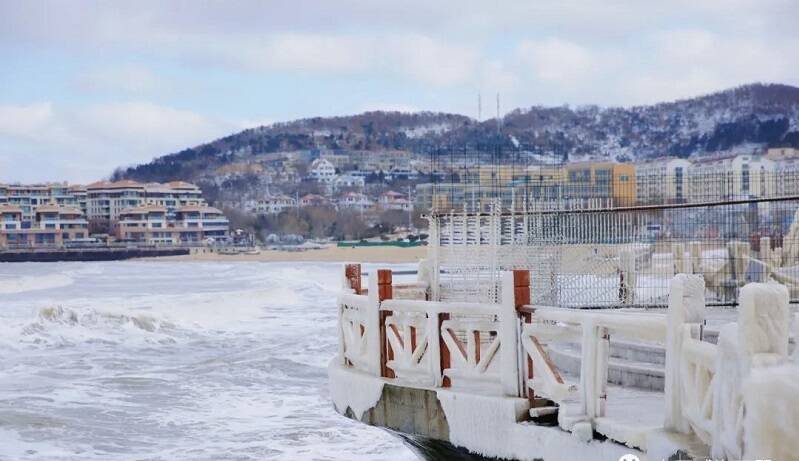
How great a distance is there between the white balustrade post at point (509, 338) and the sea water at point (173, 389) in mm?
6558

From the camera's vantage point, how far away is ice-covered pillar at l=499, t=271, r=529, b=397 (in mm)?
7906

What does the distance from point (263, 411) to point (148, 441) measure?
2.78 m

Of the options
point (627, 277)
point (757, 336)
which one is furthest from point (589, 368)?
point (627, 277)

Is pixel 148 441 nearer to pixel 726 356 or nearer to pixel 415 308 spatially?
pixel 415 308

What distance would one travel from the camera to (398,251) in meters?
136

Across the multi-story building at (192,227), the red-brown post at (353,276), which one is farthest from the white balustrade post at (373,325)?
the multi-story building at (192,227)

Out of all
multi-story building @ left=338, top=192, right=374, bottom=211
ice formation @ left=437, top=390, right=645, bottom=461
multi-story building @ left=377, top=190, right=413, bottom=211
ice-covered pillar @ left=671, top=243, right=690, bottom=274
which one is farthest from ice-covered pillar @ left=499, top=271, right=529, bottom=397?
multi-story building @ left=338, top=192, right=374, bottom=211

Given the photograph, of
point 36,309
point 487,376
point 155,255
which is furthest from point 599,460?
point 155,255

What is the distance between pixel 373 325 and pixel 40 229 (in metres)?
192

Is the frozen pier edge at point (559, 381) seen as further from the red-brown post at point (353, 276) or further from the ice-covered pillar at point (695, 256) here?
the ice-covered pillar at point (695, 256)

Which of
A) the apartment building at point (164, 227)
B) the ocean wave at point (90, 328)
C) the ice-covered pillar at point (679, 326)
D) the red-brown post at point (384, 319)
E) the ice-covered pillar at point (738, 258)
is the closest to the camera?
the ice-covered pillar at point (679, 326)

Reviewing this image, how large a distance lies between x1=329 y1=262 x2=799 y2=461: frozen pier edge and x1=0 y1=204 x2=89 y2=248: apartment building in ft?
610

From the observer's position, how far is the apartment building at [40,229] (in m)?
191

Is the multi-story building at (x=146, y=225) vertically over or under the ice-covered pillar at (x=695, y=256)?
under
